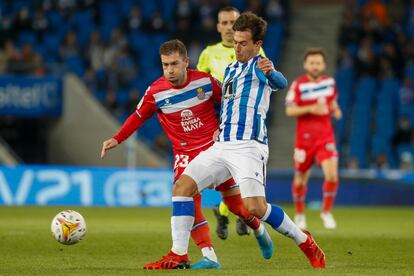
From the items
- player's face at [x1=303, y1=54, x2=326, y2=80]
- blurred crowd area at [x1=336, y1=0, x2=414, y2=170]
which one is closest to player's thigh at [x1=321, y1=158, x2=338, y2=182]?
player's face at [x1=303, y1=54, x2=326, y2=80]

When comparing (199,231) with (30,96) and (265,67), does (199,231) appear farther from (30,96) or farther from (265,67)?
(30,96)

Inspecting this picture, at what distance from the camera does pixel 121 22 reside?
1058 inches

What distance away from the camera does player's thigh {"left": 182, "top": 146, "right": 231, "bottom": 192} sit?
8445mm

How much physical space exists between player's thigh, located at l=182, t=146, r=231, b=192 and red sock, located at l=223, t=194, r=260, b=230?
53cm

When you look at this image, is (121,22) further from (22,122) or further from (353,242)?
(353,242)

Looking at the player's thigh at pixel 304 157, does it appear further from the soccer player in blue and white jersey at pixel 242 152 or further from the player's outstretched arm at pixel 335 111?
the soccer player in blue and white jersey at pixel 242 152

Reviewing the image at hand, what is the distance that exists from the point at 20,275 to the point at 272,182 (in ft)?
45.5

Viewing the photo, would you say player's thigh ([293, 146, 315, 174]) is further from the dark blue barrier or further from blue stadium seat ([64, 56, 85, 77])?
Answer: blue stadium seat ([64, 56, 85, 77])

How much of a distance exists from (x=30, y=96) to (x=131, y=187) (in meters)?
3.76

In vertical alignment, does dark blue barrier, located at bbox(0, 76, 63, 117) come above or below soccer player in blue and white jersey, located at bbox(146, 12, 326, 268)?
below

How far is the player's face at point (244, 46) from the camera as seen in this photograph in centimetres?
846

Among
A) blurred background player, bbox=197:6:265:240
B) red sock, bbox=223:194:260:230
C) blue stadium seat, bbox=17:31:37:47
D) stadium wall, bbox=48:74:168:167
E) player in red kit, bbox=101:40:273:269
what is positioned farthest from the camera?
blue stadium seat, bbox=17:31:37:47

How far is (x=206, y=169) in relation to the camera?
27.7 feet

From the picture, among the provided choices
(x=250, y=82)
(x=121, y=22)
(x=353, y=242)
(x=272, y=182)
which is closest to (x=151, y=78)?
(x=121, y=22)
